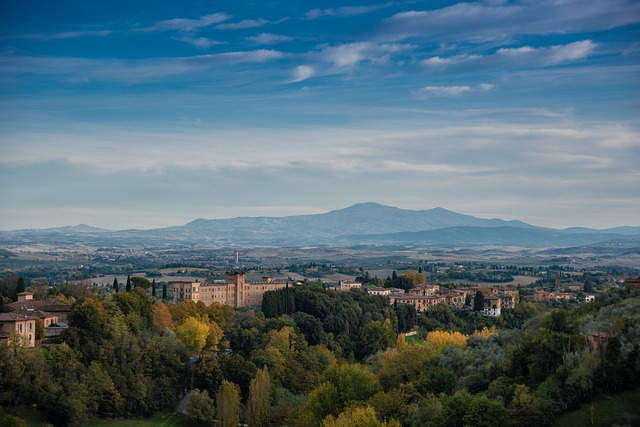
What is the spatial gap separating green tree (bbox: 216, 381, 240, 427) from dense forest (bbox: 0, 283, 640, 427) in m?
0.08

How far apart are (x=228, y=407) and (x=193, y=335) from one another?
13124 millimetres

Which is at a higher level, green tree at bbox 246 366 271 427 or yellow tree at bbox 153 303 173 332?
yellow tree at bbox 153 303 173 332

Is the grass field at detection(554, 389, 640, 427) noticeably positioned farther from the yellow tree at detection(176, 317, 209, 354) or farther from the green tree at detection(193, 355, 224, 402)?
the yellow tree at detection(176, 317, 209, 354)

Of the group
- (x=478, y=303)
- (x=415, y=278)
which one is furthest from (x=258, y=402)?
(x=415, y=278)

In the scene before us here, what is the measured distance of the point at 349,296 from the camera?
79.2m

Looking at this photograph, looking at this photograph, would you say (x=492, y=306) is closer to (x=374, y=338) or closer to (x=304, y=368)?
(x=374, y=338)

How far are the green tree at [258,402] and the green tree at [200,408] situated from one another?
2333mm

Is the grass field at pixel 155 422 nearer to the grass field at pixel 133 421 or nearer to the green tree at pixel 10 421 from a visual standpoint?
the grass field at pixel 133 421

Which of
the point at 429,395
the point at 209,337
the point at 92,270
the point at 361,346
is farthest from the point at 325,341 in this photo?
the point at 92,270

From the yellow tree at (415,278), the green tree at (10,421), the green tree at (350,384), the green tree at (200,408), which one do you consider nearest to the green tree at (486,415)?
the green tree at (350,384)

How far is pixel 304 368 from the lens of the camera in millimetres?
60500

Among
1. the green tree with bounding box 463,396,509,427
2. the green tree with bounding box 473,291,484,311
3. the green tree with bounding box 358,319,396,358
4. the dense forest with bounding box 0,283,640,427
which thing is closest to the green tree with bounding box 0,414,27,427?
the dense forest with bounding box 0,283,640,427

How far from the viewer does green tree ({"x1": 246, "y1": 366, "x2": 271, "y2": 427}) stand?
49.0 metres

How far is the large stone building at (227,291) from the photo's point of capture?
8356 centimetres
